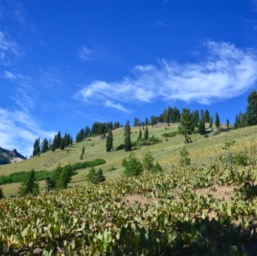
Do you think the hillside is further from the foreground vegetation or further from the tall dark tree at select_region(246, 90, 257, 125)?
the tall dark tree at select_region(246, 90, 257, 125)

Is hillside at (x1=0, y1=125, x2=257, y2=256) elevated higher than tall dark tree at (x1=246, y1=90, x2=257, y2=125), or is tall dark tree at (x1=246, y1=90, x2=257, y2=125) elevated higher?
tall dark tree at (x1=246, y1=90, x2=257, y2=125)

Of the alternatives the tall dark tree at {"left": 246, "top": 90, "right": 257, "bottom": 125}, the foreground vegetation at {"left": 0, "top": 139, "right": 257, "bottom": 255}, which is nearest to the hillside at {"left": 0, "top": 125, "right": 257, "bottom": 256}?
the foreground vegetation at {"left": 0, "top": 139, "right": 257, "bottom": 255}

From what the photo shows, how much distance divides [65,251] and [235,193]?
7.32 meters

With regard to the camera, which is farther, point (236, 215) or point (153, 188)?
point (153, 188)

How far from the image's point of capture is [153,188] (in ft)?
56.4

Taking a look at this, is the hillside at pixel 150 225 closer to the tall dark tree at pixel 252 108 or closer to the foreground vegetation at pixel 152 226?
the foreground vegetation at pixel 152 226

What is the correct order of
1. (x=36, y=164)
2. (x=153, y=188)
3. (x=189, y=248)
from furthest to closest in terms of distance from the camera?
(x=36, y=164) < (x=153, y=188) < (x=189, y=248)

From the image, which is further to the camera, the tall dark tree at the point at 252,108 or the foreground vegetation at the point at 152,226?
the tall dark tree at the point at 252,108

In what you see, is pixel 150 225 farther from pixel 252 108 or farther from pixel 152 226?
pixel 252 108

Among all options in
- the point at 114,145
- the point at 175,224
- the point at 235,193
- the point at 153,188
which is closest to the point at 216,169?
the point at 153,188

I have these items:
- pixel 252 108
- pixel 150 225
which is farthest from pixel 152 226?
pixel 252 108

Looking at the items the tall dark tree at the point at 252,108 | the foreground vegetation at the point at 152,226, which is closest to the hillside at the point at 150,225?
the foreground vegetation at the point at 152,226

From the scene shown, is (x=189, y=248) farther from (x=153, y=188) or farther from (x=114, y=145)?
(x=114, y=145)

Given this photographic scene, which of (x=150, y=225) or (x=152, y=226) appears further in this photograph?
(x=150, y=225)
